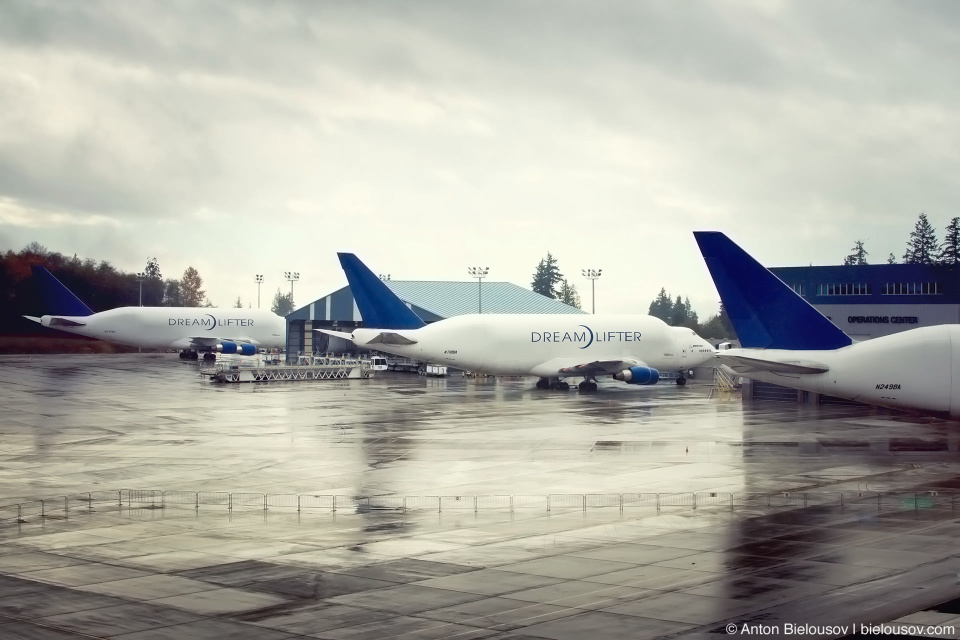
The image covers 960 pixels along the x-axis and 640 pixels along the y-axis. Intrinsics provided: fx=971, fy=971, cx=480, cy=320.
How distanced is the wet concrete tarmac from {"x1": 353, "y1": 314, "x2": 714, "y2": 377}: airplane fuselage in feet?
77.4

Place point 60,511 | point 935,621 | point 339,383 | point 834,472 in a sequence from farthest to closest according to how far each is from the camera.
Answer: point 339,383 < point 834,472 < point 60,511 < point 935,621

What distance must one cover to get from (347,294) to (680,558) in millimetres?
85252

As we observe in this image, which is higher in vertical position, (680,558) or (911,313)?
(911,313)

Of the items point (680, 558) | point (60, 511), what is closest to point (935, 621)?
point (680, 558)

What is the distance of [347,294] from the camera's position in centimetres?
10106

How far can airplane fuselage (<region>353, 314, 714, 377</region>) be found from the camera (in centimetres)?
6744

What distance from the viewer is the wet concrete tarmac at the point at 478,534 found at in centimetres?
1434

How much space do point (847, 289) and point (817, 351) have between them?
229ft

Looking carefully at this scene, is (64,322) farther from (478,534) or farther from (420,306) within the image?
(478,534)

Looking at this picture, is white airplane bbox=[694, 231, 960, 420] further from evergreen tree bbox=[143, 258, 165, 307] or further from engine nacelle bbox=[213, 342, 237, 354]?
evergreen tree bbox=[143, 258, 165, 307]

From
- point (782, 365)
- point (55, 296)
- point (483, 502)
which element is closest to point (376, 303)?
point (782, 365)

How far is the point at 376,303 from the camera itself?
68750 millimetres

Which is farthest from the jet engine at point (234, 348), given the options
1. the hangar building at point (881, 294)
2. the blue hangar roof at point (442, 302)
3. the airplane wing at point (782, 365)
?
the airplane wing at point (782, 365)

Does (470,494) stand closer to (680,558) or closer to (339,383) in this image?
(680,558)
